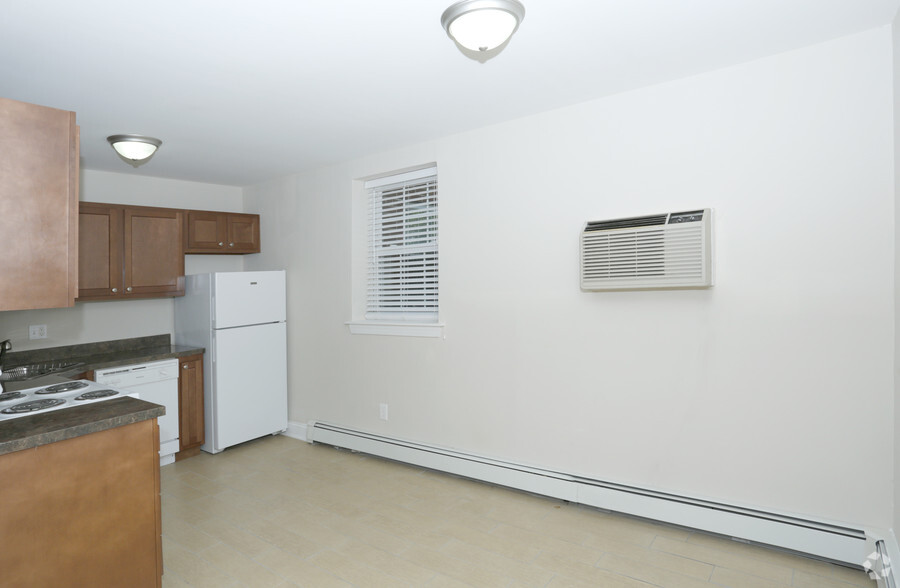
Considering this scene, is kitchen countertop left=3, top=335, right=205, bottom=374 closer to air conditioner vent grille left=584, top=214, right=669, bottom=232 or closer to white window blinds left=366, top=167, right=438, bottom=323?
white window blinds left=366, top=167, right=438, bottom=323

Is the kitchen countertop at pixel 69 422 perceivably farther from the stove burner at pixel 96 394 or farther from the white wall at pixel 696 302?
the white wall at pixel 696 302

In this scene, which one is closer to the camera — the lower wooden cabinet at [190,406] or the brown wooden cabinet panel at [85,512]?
the brown wooden cabinet panel at [85,512]

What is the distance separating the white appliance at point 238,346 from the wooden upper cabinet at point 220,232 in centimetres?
36

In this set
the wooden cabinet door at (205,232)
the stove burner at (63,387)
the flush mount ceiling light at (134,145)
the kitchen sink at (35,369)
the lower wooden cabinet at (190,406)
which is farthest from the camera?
the wooden cabinet door at (205,232)

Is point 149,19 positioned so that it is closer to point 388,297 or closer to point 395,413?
point 388,297

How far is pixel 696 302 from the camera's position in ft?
8.81

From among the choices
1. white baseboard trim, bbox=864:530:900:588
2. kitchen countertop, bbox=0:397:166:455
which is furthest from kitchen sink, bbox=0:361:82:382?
white baseboard trim, bbox=864:530:900:588

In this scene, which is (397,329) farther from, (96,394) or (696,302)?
(696,302)

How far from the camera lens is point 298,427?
15.4ft

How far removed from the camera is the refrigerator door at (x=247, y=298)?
4.24m

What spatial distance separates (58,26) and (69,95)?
0.84 meters

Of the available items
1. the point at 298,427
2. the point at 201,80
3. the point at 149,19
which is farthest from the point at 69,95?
the point at 298,427

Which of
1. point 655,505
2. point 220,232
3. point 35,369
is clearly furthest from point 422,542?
point 220,232

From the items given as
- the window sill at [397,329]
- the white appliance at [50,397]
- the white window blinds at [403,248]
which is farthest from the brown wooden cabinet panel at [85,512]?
the white window blinds at [403,248]
